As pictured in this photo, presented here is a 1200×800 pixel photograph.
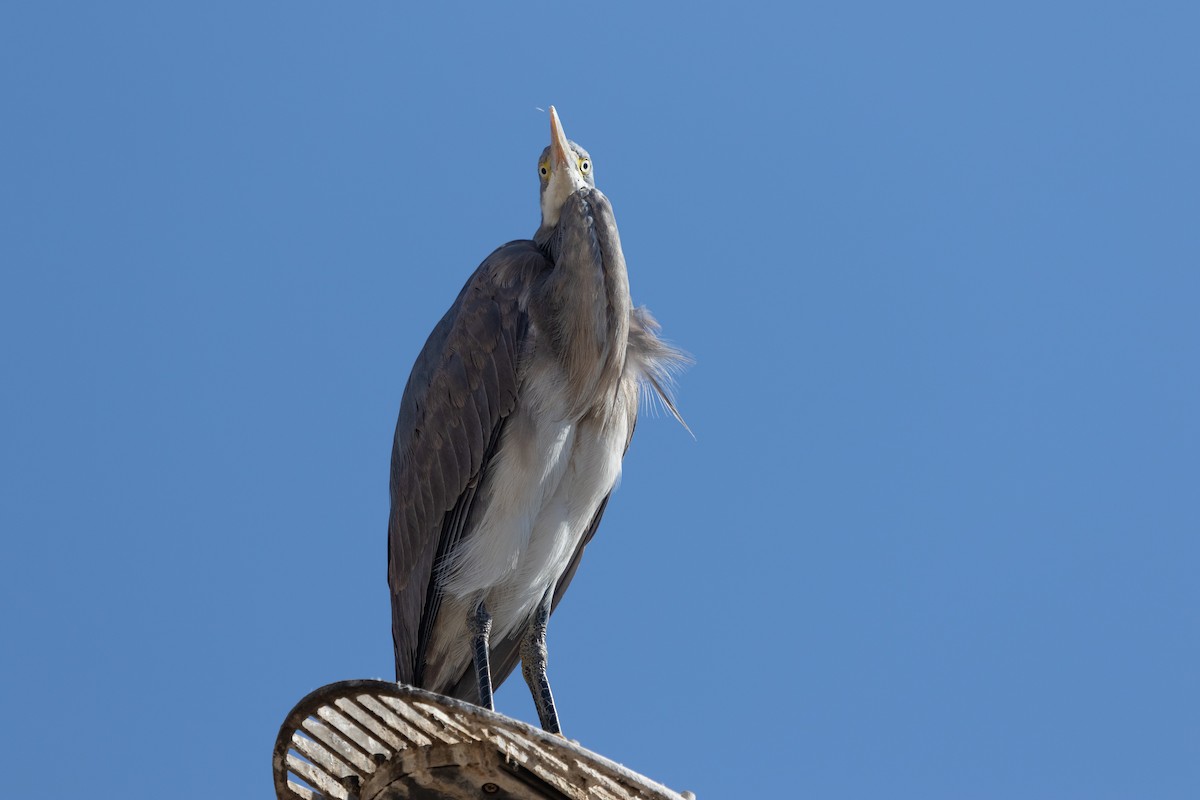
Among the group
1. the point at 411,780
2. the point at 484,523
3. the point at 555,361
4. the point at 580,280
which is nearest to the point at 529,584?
the point at 484,523

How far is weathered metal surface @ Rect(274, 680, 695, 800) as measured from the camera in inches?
112

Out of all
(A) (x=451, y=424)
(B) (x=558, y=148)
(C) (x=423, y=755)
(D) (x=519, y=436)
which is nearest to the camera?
(C) (x=423, y=755)

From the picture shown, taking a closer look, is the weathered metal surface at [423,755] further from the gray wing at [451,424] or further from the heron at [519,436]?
the gray wing at [451,424]

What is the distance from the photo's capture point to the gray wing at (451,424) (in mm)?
4152

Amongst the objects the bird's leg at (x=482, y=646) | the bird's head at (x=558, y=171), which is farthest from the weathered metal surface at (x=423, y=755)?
the bird's head at (x=558, y=171)

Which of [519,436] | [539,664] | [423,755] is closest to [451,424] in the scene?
[519,436]

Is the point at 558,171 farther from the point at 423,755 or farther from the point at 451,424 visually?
the point at 423,755

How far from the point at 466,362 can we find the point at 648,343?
604 mm

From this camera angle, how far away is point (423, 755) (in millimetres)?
3039

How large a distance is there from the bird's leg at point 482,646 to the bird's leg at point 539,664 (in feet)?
0.59

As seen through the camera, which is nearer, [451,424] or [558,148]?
[451,424]

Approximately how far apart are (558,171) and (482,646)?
1533 millimetres

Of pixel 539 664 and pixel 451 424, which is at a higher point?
pixel 451 424

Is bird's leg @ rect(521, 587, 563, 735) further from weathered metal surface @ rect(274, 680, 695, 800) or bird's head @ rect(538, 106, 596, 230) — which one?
bird's head @ rect(538, 106, 596, 230)
